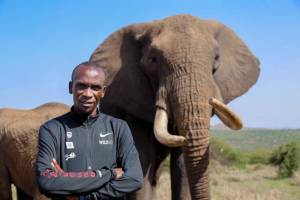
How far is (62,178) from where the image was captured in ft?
9.43

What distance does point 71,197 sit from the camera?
115 inches

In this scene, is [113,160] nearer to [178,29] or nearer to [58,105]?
[178,29]

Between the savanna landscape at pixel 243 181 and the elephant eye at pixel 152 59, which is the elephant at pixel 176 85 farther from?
the savanna landscape at pixel 243 181

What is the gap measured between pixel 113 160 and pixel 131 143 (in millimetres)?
153

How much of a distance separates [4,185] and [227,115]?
401cm

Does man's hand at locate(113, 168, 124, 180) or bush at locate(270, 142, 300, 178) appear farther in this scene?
bush at locate(270, 142, 300, 178)

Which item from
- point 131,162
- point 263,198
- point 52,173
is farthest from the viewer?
point 263,198

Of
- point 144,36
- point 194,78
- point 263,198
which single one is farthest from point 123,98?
point 263,198

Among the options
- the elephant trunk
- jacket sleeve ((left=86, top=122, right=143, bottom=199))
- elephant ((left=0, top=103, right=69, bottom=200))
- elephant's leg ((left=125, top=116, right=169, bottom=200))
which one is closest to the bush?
elephant ((left=0, top=103, right=69, bottom=200))

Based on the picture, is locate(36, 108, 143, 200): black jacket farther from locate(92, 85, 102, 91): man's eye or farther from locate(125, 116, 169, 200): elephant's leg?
locate(125, 116, 169, 200): elephant's leg

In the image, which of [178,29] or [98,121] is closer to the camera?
[98,121]

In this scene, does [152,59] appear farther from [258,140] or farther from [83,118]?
[258,140]

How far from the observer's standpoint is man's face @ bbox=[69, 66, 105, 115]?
3.05 metres

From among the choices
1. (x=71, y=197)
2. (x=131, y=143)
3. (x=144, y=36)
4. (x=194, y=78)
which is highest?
(x=144, y=36)
